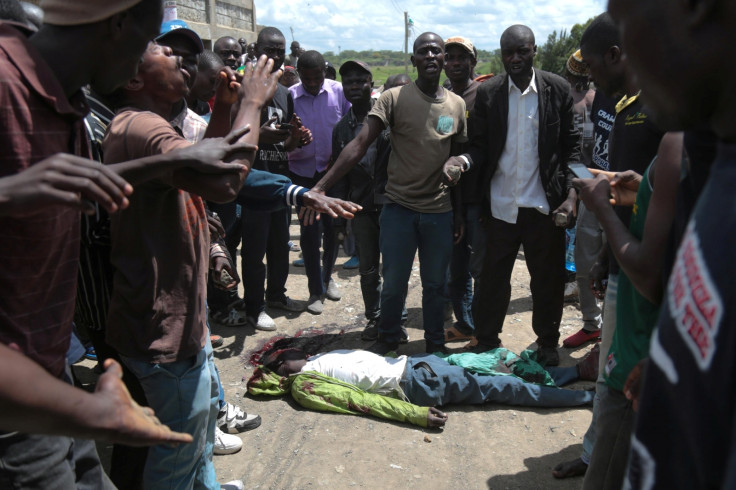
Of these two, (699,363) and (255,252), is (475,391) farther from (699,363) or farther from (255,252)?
(699,363)

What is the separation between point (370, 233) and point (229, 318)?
1.53 meters

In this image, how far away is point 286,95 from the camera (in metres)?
5.80

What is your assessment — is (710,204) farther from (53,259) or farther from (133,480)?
(133,480)

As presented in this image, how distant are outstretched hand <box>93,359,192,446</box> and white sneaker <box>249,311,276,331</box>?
401cm

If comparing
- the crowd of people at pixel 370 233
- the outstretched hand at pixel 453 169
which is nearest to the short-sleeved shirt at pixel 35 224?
the crowd of people at pixel 370 233

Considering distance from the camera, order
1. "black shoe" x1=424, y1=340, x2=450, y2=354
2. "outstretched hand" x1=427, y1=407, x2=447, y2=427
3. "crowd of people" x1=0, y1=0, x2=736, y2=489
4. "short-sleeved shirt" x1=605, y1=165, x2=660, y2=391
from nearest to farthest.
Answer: "crowd of people" x1=0, y1=0, x2=736, y2=489
"short-sleeved shirt" x1=605, y1=165, x2=660, y2=391
"outstretched hand" x1=427, y1=407, x2=447, y2=427
"black shoe" x1=424, y1=340, x2=450, y2=354

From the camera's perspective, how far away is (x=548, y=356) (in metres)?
4.51

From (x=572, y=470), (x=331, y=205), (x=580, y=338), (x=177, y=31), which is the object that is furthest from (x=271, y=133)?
(x=580, y=338)

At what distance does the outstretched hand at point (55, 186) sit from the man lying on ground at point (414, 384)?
2826 mm

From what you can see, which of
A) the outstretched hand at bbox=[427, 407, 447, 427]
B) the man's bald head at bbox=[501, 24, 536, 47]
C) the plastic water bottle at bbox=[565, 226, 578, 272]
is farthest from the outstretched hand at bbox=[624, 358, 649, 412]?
the plastic water bottle at bbox=[565, 226, 578, 272]

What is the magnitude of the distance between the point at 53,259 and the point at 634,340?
176 centimetres

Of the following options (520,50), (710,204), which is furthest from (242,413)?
(710,204)

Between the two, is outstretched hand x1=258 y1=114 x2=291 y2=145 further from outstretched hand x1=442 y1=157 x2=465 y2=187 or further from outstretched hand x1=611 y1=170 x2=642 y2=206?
outstretched hand x1=611 y1=170 x2=642 y2=206

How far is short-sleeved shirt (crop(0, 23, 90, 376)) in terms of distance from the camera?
1316mm
